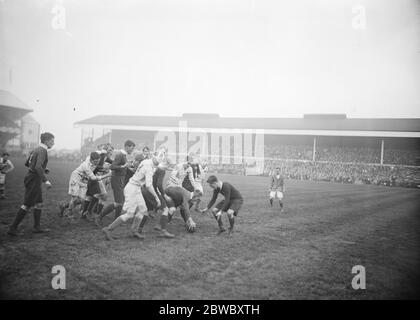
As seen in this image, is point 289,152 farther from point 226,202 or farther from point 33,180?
point 33,180

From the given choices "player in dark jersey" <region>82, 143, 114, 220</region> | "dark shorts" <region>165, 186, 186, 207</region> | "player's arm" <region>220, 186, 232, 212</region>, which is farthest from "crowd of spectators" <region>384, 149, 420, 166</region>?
"player in dark jersey" <region>82, 143, 114, 220</region>

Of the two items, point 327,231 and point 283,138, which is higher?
point 283,138

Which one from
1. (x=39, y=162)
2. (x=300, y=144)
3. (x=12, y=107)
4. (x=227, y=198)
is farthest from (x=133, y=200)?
(x=12, y=107)

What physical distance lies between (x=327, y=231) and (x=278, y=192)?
3779 mm

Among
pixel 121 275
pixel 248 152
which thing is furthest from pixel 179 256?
pixel 248 152

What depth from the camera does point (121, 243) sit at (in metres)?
6.14

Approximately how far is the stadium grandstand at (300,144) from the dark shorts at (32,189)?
29.6 meters

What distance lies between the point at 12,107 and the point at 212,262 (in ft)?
147

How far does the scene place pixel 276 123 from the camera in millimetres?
43250

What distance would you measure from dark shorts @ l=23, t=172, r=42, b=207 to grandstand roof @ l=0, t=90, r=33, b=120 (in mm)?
37907

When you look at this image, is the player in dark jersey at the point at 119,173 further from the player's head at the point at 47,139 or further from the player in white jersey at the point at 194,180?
the player in white jersey at the point at 194,180

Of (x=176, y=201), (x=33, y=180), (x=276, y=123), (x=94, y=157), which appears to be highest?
(x=276, y=123)
